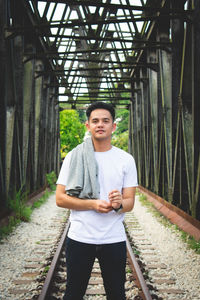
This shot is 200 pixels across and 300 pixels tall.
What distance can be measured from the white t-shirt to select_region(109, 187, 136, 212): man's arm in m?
0.04

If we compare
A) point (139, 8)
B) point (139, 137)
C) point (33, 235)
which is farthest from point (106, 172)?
point (139, 137)

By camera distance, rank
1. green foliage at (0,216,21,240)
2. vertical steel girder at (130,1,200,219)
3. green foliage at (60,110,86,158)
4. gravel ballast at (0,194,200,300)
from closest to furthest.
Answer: gravel ballast at (0,194,200,300) < vertical steel girder at (130,1,200,219) < green foliage at (0,216,21,240) < green foliage at (60,110,86,158)

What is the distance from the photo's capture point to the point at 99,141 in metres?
2.11

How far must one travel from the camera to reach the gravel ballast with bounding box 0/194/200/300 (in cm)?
412

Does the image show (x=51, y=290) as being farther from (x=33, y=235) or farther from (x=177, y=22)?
(x=177, y=22)

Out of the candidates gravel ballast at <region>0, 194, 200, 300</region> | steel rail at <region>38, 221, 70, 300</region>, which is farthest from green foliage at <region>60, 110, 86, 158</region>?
steel rail at <region>38, 221, 70, 300</region>

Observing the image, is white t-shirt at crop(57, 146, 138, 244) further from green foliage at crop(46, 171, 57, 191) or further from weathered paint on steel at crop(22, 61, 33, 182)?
green foliage at crop(46, 171, 57, 191)

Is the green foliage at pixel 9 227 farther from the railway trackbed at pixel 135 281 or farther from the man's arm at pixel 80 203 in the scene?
the man's arm at pixel 80 203

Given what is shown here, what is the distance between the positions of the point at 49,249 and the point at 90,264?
385 cm

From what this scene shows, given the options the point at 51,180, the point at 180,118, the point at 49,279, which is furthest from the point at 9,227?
the point at 51,180

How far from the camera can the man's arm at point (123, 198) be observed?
1.86 m

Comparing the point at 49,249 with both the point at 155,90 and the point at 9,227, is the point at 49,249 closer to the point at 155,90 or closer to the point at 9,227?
the point at 9,227

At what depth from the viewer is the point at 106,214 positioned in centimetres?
198

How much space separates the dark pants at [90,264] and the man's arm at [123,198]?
0.25 meters
